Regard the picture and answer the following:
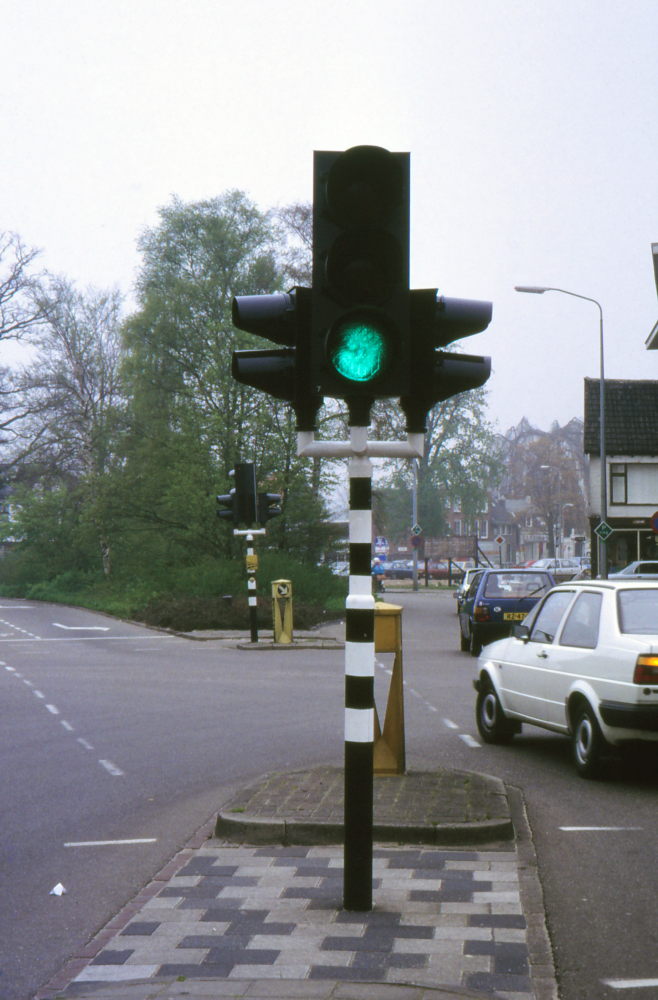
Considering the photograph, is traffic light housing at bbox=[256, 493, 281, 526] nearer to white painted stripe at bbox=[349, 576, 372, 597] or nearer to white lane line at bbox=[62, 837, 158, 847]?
white lane line at bbox=[62, 837, 158, 847]

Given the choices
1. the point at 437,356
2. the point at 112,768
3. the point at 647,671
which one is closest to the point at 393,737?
the point at 647,671

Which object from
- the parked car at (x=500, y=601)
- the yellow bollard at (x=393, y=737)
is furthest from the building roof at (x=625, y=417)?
the yellow bollard at (x=393, y=737)

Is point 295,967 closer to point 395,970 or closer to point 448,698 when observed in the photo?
point 395,970

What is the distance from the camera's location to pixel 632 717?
25.2 feet

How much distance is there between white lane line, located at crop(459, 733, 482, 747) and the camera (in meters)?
10.0

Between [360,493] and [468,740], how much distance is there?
19.6 feet

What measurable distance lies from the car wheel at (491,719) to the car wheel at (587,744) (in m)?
1.47

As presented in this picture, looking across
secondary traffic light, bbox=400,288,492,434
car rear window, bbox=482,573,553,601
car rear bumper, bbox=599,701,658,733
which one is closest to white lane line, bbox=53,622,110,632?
car rear window, bbox=482,573,553,601

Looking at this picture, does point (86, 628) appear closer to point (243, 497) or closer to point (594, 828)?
point (243, 497)

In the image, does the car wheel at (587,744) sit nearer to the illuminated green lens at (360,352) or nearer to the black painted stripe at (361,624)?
the black painted stripe at (361,624)

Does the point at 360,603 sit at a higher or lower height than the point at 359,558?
lower

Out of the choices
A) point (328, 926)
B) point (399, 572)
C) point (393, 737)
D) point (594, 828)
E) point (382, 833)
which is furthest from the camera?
point (399, 572)

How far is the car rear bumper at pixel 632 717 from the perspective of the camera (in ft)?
25.0

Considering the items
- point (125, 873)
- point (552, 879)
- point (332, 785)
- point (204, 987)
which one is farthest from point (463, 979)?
point (332, 785)
